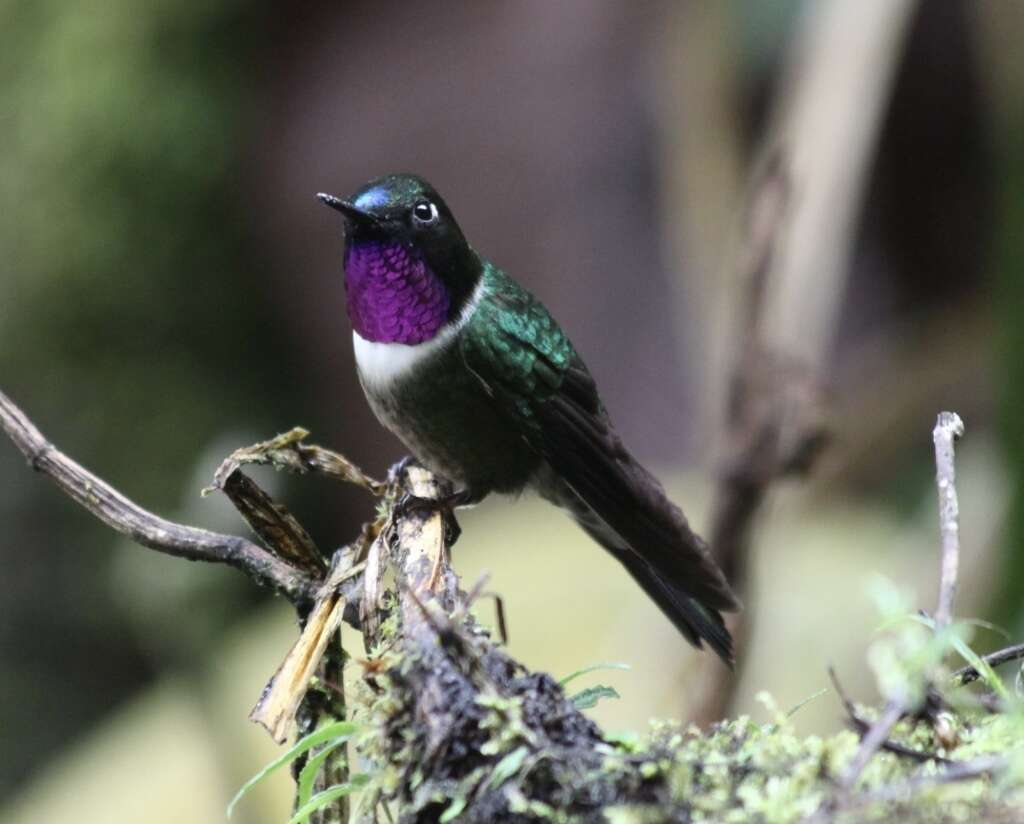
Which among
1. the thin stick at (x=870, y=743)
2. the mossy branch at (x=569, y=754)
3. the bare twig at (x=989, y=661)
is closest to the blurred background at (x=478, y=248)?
the bare twig at (x=989, y=661)

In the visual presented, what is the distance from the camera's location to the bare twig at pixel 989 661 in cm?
158

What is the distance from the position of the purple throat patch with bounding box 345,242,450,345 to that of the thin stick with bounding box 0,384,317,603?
1.06 m

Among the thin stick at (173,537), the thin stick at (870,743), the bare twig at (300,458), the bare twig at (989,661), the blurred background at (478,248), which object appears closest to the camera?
the thin stick at (870,743)

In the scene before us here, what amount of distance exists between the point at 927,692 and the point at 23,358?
22.5 feet

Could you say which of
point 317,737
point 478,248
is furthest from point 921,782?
point 478,248

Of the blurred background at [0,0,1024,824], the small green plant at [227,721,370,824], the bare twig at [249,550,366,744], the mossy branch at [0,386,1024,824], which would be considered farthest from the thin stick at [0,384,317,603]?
the blurred background at [0,0,1024,824]

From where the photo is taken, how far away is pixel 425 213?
2.74 metres

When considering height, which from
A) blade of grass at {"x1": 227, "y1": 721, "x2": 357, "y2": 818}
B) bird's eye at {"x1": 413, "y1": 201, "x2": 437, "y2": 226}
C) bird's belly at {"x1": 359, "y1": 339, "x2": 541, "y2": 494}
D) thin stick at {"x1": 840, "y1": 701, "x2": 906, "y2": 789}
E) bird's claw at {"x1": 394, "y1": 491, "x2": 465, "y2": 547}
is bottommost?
thin stick at {"x1": 840, "y1": 701, "x2": 906, "y2": 789}

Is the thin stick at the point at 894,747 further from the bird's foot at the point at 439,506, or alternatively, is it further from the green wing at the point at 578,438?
the green wing at the point at 578,438

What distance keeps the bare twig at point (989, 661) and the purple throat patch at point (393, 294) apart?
1473 mm

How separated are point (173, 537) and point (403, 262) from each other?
1151 mm

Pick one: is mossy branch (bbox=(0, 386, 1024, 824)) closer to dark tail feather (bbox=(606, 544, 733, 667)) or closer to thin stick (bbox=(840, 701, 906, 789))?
thin stick (bbox=(840, 701, 906, 789))

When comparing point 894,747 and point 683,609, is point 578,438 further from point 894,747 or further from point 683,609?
point 894,747

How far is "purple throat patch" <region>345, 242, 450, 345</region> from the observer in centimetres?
279
